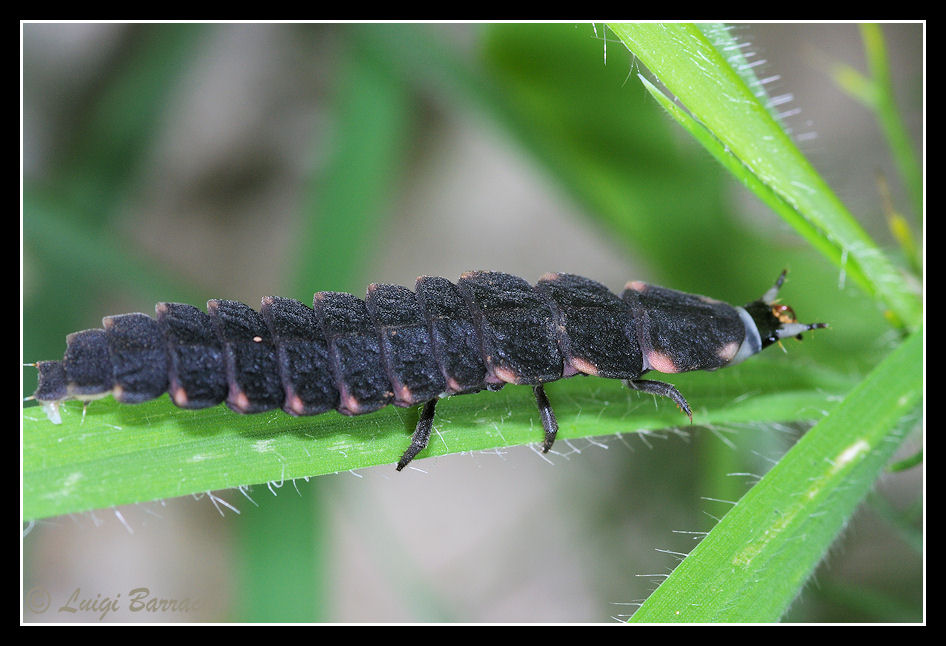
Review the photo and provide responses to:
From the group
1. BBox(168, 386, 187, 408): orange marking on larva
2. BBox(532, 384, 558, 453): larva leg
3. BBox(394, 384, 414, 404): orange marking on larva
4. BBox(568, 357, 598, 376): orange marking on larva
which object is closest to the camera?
BBox(168, 386, 187, 408): orange marking on larva

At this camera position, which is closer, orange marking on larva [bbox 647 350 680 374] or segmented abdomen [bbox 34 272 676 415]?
segmented abdomen [bbox 34 272 676 415]

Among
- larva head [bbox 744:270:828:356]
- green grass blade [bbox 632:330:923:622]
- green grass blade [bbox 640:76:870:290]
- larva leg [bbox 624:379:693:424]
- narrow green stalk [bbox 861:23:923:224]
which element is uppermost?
narrow green stalk [bbox 861:23:923:224]

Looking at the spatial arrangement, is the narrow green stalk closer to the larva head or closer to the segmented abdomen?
the larva head

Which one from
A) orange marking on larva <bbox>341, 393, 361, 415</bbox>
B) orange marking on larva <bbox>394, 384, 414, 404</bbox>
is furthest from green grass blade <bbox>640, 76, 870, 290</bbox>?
orange marking on larva <bbox>341, 393, 361, 415</bbox>

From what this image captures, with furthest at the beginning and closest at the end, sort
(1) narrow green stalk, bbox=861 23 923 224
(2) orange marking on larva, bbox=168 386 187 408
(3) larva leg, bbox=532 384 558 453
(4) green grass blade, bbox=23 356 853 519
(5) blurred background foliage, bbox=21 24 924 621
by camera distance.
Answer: (5) blurred background foliage, bbox=21 24 924 621
(1) narrow green stalk, bbox=861 23 923 224
(3) larva leg, bbox=532 384 558 453
(2) orange marking on larva, bbox=168 386 187 408
(4) green grass blade, bbox=23 356 853 519

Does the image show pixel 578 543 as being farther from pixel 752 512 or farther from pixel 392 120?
pixel 392 120
